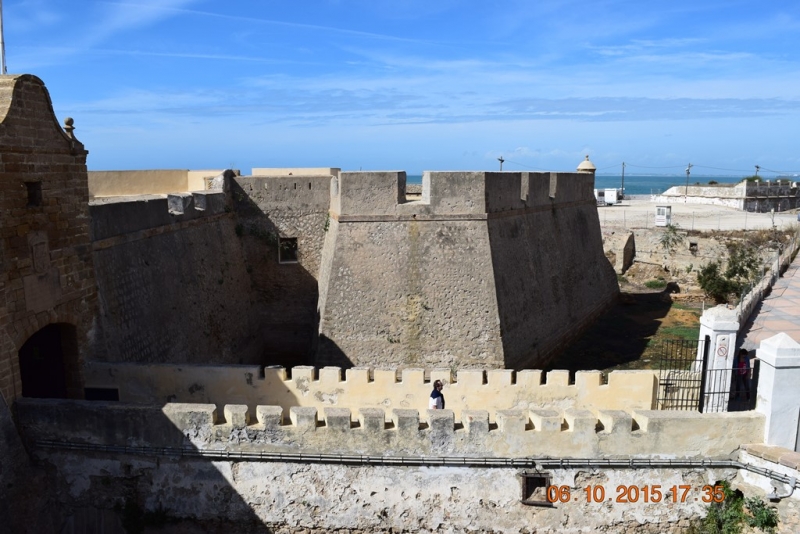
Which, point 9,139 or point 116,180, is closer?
point 9,139

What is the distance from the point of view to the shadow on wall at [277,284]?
15227 mm

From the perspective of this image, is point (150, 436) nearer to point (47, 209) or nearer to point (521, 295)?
point (47, 209)

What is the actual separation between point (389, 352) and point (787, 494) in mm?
7061

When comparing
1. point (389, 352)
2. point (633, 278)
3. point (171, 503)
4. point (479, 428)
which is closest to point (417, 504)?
point (479, 428)

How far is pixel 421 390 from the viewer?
8797 millimetres

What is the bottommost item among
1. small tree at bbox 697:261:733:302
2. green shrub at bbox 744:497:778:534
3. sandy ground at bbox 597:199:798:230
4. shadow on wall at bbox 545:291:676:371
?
shadow on wall at bbox 545:291:676:371

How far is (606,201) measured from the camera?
46.9 meters

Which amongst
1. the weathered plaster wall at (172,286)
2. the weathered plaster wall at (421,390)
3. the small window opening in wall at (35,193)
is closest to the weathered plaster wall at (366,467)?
the weathered plaster wall at (421,390)

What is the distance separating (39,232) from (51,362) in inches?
74.2

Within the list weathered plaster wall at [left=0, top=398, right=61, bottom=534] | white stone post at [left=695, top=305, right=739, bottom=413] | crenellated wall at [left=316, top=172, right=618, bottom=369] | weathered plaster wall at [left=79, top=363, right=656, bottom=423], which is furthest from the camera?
crenellated wall at [left=316, top=172, right=618, bottom=369]

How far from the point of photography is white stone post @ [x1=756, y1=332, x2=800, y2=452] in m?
7.07

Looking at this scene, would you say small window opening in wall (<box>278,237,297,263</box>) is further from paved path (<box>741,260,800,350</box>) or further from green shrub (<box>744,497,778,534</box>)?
green shrub (<box>744,497,778,534</box>)

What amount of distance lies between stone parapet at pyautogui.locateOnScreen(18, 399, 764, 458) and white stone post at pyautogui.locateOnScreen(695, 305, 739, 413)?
100 cm

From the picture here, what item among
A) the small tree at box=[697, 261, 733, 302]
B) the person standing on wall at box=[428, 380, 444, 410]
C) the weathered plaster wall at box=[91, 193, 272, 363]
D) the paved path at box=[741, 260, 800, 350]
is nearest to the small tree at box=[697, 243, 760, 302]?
the small tree at box=[697, 261, 733, 302]
